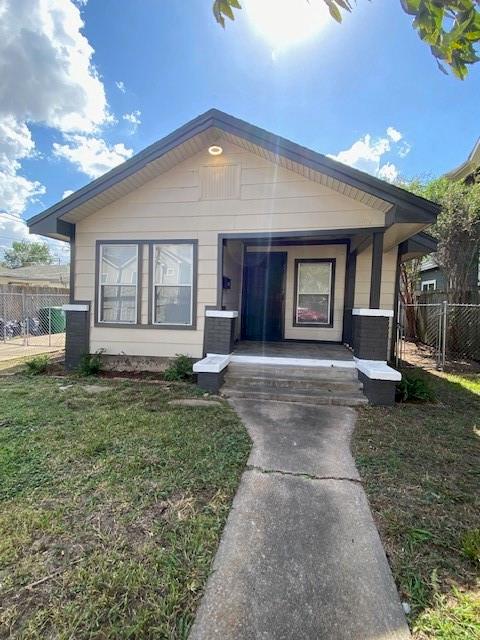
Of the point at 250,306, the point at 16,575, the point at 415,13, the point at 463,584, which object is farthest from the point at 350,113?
the point at 16,575

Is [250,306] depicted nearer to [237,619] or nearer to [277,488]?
[277,488]

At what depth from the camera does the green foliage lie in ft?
6.08

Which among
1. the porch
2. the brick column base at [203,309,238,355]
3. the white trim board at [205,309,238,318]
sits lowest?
the porch

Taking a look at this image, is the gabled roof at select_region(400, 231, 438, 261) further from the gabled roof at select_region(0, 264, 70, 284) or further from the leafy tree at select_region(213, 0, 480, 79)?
the gabled roof at select_region(0, 264, 70, 284)

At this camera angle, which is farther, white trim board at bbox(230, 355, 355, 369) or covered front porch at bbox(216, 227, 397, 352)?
covered front porch at bbox(216, 227, 397, 352)

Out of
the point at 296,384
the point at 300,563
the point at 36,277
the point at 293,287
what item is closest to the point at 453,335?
the point at 293,287

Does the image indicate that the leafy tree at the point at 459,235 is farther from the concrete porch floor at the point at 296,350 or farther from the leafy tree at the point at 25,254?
the leafy tree at the point at 25,254

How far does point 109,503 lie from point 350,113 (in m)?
11.7

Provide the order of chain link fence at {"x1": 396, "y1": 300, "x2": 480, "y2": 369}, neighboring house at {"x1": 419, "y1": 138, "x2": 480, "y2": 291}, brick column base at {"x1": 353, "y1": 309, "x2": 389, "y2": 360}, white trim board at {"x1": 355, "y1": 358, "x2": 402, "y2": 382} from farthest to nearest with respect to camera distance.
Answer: neighboring house at {"x1": 419, "y1": 138, "x2": 480, "y2": 291}, chain link fence at {"x1": 396, "y1": 300, "x2": 480, "y2": 369}, brick column base at {"x1": 353, "y1": 309, "x2": 389, "y2": 360}, white trim board at {"x1": 355, "y1": 358, "x2": 402, "y2": 382}

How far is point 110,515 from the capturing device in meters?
2.14

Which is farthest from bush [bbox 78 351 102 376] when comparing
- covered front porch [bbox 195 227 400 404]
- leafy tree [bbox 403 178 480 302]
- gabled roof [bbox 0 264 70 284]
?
gabled roof [bbox 0 264 70 284]

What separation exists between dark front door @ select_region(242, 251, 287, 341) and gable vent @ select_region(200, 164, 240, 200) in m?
2.46

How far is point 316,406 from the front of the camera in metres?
4.70

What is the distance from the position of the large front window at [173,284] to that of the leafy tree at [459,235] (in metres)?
7.59
